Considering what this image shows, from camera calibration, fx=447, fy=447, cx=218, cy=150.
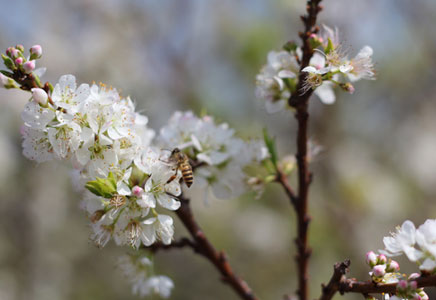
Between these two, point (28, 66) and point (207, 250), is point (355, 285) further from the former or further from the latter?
point (28, 66)

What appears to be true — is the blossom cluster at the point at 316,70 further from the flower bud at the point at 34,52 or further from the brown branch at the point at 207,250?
the flower bud at the point at 34,52

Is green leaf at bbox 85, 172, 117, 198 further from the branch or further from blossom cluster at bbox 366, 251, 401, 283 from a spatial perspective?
blossom cluster at bbox 366, 251, 401, 283

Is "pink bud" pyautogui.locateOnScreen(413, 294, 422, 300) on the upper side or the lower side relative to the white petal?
lower

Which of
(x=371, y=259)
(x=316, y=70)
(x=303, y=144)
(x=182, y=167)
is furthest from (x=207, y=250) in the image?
(x=316, y=70)

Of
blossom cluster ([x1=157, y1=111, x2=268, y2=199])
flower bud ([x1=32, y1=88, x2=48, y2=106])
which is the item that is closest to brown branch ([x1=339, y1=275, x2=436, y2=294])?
blossom cluster ([x1=157, y1=111, x2=268, y2=199])

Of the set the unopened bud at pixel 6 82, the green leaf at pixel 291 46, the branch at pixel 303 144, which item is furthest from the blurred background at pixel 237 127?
the unopened bud at pixel 6 82

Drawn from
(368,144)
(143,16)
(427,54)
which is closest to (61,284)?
(143,16)

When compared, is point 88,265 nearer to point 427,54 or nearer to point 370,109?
point 370,109
